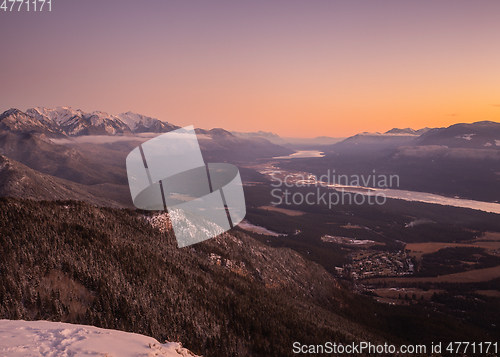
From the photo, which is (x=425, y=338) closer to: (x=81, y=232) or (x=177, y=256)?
(x=177, y=256)

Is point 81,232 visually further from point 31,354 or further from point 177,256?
point 31,354

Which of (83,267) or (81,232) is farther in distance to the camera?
(81,232)

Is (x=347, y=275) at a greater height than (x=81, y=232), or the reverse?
(x=81, y=232)

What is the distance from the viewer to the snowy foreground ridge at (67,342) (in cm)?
1262

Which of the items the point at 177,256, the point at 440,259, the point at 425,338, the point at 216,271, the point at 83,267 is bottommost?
the point at 440,259

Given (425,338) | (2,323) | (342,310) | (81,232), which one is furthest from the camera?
(342,310)

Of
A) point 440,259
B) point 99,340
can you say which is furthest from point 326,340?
point 440,259

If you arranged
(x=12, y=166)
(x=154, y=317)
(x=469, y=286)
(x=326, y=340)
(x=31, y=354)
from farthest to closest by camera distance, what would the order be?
1. (x=12, y=166)
2. (x=469, y=286)
3. (x=326, y=340)
4. (x=154, y=317)
5. (x=31, y=354)

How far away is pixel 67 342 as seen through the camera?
545 inches

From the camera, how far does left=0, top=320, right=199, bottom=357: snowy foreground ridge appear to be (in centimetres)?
1262

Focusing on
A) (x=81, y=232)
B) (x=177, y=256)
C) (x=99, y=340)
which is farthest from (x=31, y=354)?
(x=177, y=256)

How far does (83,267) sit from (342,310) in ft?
210

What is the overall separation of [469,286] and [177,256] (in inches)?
5314

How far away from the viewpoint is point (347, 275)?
121m
